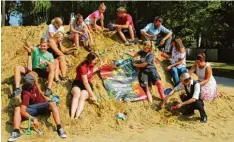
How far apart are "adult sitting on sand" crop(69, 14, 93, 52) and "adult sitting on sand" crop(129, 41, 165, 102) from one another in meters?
1.97

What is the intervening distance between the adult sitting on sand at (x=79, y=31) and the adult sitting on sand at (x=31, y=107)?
10.2 feet

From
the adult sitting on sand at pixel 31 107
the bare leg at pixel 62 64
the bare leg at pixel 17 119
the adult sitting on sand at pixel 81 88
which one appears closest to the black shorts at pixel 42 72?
the bare leg at pixel 62 64

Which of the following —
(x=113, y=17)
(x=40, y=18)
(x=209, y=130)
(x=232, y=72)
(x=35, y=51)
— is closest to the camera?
(x=209, y=130)

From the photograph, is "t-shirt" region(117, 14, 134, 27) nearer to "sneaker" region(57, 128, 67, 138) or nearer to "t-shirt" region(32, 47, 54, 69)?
"t-shirt" region(32, 47, 54, 69)

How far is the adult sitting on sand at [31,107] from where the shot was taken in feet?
23.5

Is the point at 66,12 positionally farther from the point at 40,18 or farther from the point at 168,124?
the point at 168,124

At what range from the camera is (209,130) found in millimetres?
7848

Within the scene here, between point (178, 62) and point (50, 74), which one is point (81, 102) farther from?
point (178, 62)

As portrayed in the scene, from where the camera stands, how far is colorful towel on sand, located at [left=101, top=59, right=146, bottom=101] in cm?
897

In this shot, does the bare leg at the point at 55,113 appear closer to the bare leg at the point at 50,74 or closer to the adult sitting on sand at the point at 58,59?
the bare leg at the point at 50,74

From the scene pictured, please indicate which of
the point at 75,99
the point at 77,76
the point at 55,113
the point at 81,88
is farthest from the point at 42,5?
→ the point at 55,113

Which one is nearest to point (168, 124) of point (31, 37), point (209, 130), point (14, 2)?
point (209, 130)

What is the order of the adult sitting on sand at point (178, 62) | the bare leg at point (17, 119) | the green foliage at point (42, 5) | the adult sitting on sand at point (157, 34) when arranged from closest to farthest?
1. the bare leg at point (17, 119)
2. the adult sitting on sand at point (178, 62)
3. the adult sitting on sand at point (157, 34)
4. the green foliage at point (42, 5)

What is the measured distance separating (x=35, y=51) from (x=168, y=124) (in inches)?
127
